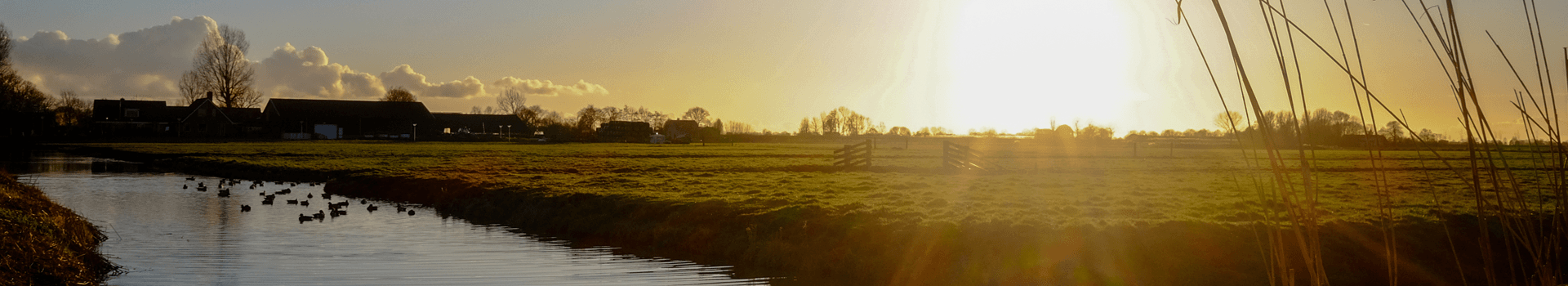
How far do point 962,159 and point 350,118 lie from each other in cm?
8477

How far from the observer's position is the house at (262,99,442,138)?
10338cm

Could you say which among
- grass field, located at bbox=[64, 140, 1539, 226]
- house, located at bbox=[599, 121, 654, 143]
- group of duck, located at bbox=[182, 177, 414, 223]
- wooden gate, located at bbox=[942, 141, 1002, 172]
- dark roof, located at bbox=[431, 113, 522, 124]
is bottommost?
group of duck, located at bbox=[182, 177, 414, 223]

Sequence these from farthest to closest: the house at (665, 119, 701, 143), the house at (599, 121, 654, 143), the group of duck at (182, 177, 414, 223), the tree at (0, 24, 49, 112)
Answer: the house at (665, 119, 701, 143) → the house at (599, 121, 654, 143) → the tree at (0, 24, 49, 112) → the group of duck at (182, 177, 414, 223)

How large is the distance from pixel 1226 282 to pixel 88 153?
225 feet

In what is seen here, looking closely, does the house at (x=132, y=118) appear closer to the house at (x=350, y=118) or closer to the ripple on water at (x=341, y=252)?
the house at (x=350, y=118)

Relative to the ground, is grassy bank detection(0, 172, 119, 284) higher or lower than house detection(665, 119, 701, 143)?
lower

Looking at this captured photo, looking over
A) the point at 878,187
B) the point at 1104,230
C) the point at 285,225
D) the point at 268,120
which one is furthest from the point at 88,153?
the point at 1104,230

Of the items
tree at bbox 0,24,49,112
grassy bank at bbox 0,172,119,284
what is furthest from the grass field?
tree at bbox 0,24,49,112

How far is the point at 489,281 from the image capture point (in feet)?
46.7

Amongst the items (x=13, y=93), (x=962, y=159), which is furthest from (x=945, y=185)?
(x=13, y=93)

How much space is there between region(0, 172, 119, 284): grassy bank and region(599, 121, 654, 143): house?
3687 inches

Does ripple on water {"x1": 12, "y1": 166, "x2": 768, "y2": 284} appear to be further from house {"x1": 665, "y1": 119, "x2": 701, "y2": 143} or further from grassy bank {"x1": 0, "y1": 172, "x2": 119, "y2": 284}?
house {"x1": 665, "y1": 119, "x2": 701, "y2": 143}

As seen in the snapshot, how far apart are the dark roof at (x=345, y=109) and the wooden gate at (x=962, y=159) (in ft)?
273

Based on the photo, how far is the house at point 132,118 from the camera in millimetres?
106812
